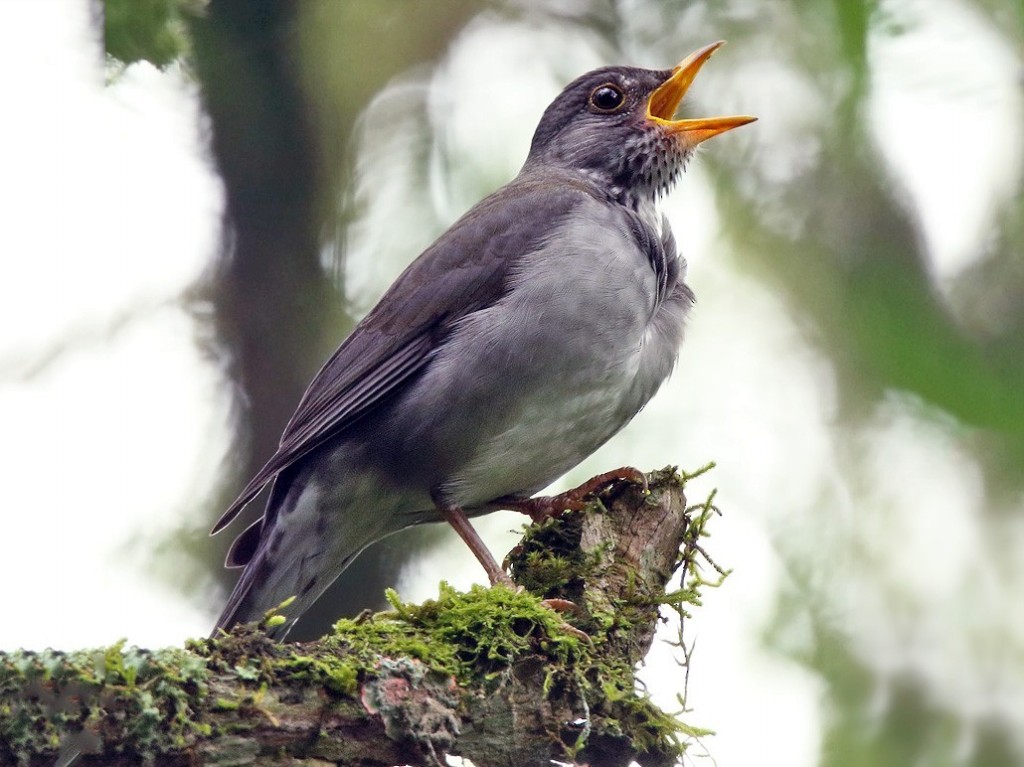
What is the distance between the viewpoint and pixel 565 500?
16.0 feet

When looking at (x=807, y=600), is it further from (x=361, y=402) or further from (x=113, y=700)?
(x=113, y=700)

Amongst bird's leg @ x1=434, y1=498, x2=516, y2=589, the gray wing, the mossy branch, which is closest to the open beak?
the gray wing

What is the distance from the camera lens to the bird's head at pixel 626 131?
595 centimetres

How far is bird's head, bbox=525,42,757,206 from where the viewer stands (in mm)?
5953

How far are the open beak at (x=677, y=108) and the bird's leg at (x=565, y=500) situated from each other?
1.73 metres

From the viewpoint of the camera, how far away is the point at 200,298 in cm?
509

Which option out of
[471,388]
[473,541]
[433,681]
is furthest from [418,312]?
[433,681]

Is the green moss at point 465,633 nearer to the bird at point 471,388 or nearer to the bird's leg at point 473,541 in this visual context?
the bird's leg at point 473,541

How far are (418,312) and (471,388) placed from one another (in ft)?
1.67

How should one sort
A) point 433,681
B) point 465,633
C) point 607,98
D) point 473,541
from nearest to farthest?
1. point 433,681
2. point 465,633
3. point 473,541
4. point 607,98

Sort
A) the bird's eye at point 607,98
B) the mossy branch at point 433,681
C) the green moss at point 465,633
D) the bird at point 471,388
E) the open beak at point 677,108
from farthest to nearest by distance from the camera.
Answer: the bird's eye at point 607,98
the open beak at point 677,108
the bird at point 471,388
the green moss at point 465,633
the mossy branch at point 433,681

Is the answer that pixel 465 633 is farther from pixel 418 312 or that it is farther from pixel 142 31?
→ pixel 142 31

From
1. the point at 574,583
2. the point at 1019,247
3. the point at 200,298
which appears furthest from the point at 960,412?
the point at 200,298

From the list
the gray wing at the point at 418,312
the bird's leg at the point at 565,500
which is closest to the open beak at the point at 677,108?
the gray wing at the point at 418,312
